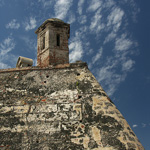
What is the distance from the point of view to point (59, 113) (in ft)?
21.1

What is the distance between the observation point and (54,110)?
6520 millimetres

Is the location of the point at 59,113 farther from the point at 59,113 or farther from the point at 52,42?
the point at 52,42

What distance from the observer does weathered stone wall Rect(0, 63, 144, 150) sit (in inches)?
223

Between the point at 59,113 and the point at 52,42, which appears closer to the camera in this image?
the point at 59,113

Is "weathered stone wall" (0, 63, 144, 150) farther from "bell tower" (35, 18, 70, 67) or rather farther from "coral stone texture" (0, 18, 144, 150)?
→ "bell tower" (35, 18, 70, 67)

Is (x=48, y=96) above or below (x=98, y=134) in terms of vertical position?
above

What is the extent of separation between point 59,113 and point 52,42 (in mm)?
4324

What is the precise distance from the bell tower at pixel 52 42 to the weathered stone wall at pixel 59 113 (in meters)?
1.29

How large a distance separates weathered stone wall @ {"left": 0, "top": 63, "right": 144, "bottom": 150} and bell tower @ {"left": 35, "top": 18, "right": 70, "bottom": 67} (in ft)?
4.24

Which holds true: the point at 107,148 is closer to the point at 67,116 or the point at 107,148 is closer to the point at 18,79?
the point at 67,116

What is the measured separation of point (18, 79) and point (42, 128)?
8.97 feet

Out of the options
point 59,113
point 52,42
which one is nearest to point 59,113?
point 59,113

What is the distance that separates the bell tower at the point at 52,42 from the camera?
9195 mm

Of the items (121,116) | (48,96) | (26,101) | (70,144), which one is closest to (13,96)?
(26,101)
